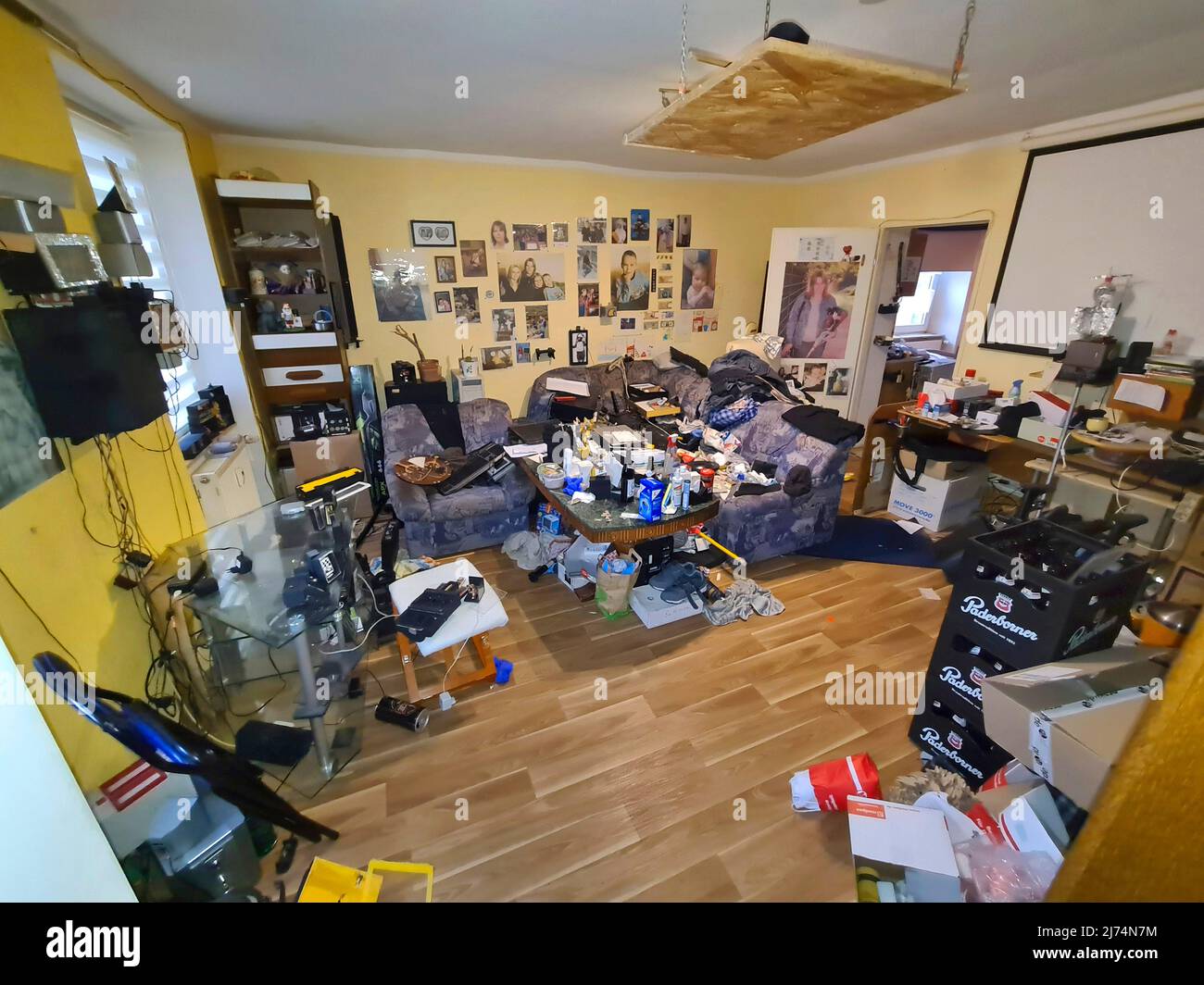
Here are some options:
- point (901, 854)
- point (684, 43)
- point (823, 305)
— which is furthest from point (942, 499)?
point (684, 43)

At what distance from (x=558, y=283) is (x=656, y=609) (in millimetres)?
3377

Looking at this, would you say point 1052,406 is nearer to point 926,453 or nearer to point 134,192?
point 926,453

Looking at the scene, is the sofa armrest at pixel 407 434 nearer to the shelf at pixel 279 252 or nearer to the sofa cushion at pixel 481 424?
the sofa cushion at pixel 481 424

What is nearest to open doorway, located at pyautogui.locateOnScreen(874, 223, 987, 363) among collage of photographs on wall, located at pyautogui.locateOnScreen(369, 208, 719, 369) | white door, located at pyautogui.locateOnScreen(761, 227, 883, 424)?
white door, located at pyautogui.locateOnScreen(761, 227, 883, 424)

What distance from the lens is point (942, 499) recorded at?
3.66 meters

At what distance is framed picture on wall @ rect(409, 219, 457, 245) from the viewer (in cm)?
412

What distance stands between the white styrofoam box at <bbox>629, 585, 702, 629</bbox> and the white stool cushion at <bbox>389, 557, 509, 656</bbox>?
90cm

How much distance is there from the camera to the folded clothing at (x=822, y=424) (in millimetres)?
3371

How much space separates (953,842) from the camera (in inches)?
64.4

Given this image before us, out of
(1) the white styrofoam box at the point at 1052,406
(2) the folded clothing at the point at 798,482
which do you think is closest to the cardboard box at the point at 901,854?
(2) the folded clothing at the point at 798,482

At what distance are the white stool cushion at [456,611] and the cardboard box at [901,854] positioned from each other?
148cm
